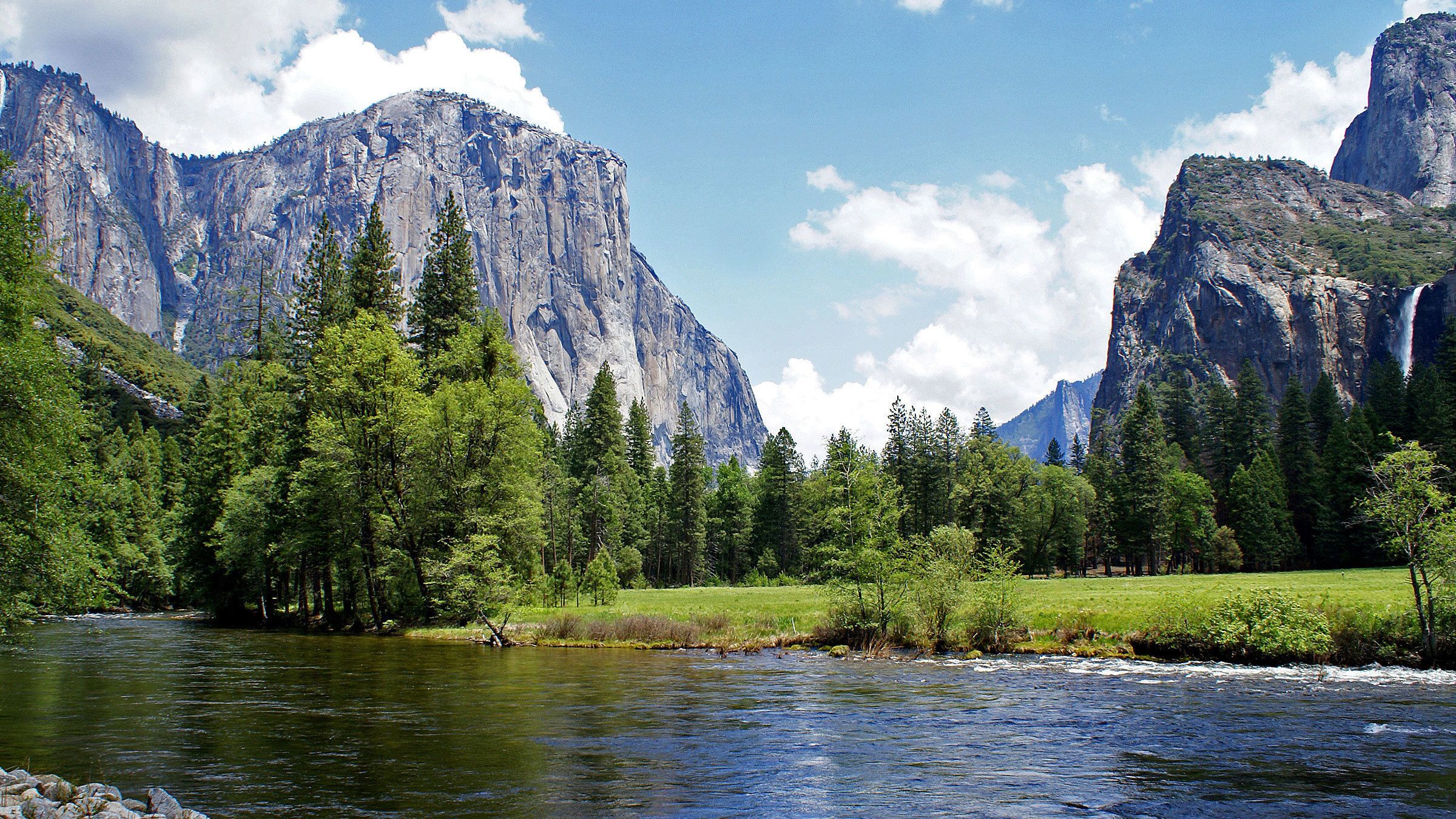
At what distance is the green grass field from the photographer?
29.6 metres

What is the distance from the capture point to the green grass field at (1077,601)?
2959 cm

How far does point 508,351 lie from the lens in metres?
45.4

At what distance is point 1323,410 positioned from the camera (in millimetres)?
82688

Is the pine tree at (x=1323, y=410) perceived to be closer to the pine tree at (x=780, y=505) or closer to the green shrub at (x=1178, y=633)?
the pine tree at (x=780, y=505)

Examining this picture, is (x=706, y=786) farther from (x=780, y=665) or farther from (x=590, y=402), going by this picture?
(x=590, y=402)

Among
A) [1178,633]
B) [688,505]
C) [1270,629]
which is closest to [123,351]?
[688,505]

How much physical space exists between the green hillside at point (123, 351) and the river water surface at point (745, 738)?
71.7 metres

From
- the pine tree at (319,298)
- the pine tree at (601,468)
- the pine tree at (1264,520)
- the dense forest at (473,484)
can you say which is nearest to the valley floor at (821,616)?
the dense forest at (473,484)

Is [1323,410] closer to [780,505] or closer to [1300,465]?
[1300,465]

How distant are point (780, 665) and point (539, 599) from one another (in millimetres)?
25000

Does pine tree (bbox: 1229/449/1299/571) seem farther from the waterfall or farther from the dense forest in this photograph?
the waterfall

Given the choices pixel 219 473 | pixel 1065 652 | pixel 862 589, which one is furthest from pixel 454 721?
pixel 219 473

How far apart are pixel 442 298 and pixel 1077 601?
134ft

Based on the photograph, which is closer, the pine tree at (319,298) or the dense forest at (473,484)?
the dense forest at (473,484)
